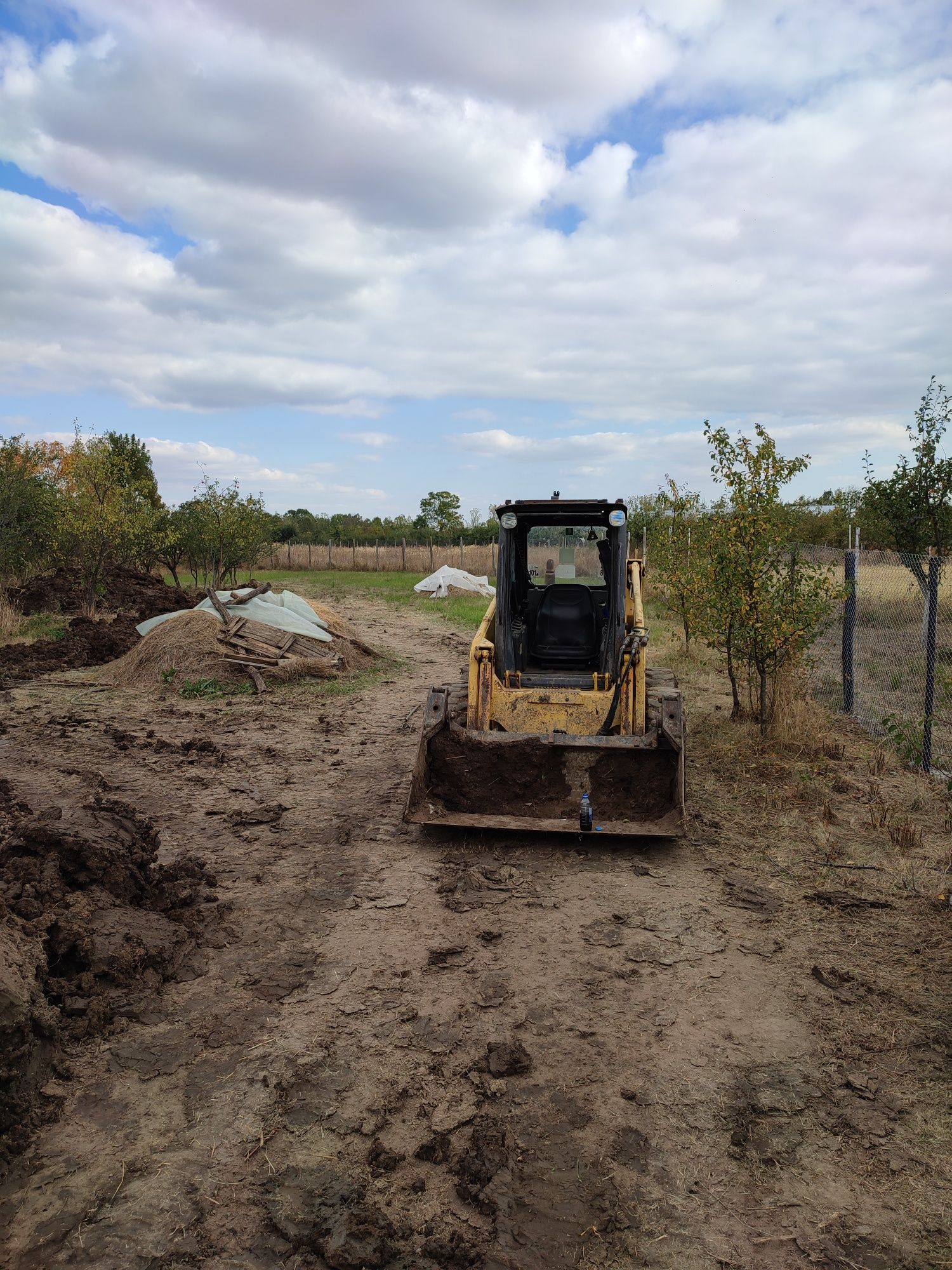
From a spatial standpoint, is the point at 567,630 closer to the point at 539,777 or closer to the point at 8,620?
the point at 539,777

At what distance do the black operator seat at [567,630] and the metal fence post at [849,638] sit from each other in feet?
9.82

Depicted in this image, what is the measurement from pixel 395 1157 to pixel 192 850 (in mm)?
3818

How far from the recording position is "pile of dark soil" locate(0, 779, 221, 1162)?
3635 mm

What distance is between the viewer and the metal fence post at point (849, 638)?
32.6 ft

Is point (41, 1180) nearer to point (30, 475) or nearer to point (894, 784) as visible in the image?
point (894, 784)

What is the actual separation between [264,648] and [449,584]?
60.6 feet

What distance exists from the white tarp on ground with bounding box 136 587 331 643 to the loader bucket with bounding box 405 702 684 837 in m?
8.12

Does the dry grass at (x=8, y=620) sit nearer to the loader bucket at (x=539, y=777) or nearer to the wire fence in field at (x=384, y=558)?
the loader bucket at (x=539, y=777)

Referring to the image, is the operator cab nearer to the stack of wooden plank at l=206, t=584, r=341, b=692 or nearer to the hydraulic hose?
the hydraulic hose

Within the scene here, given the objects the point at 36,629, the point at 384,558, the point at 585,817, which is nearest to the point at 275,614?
the point at 36,629

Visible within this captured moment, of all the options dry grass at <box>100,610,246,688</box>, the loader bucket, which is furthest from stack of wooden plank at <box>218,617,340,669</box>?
the loader bucket

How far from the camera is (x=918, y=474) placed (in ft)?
47.5

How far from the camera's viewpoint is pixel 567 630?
8758 mm

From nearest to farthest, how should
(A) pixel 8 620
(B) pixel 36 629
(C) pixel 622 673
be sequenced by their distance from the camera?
(C) pixel 622 673, (A) pixel 8 620, (B) pixel 36 629
